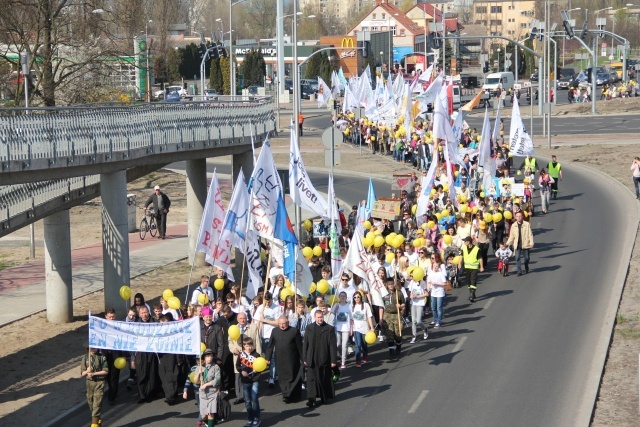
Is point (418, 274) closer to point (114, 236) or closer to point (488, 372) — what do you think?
point (488, 372)

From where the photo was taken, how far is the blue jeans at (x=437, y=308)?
2067 centimetres

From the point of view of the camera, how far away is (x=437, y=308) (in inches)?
816

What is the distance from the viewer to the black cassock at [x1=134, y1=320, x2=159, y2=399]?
16766mm

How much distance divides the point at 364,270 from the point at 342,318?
1.59m

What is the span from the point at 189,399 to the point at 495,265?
1161 cm

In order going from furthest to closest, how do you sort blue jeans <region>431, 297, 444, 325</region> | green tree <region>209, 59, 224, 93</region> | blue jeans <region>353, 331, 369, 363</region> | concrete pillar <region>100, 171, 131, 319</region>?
1. green tree <region>209, 59, 224, 93</region>
2. concrete pillar <region>100, 171, 131, 319</region>
3. blue jeans <region>431, 297, 444, 325</region>
4. blue jeans <region>353, 331, 369, 363</region>

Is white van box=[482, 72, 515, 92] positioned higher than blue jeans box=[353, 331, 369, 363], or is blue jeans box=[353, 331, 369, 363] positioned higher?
white van box=[482, 72, 515, 92]

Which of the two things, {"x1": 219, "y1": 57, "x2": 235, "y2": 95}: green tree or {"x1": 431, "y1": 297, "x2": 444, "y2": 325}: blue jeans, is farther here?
{"x1": 219, "y1": 57, "x2": 235, "y2": 95}: green tree

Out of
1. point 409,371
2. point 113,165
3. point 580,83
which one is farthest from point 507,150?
point 580,83

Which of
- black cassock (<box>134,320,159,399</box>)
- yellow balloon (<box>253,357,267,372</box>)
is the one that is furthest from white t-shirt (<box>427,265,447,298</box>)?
yellow balloon (<box>253,357,267,372</box>)

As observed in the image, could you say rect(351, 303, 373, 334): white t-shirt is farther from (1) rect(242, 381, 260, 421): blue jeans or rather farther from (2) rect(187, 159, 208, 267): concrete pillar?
(2) rect(187, 159, 208, 267): concrete pillar

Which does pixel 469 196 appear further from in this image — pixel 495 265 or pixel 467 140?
pixel 467 140

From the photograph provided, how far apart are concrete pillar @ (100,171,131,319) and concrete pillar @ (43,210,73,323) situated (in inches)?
49.5

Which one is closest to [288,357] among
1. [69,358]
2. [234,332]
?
[234,332]
